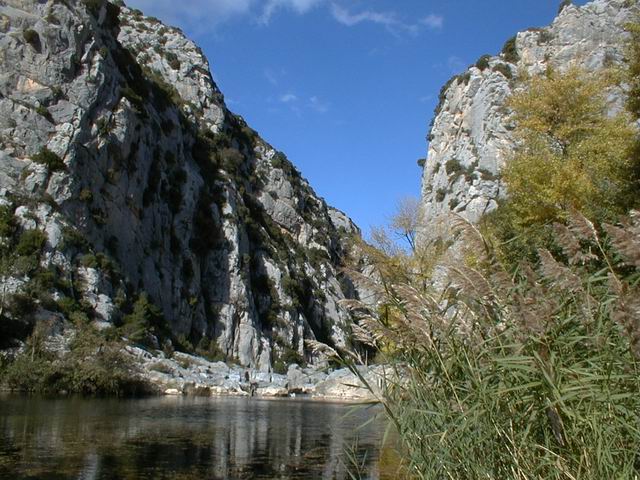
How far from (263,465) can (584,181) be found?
35.6 feet

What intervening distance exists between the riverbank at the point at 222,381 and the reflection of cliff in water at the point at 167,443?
11.6m

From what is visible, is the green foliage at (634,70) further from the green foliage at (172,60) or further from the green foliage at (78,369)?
the green foliage at (172,60)

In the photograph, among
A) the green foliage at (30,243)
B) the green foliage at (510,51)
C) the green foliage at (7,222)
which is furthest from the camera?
the green foliage at (510,51)

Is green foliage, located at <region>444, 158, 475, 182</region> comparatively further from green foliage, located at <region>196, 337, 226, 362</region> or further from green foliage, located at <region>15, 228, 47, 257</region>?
green foliage, located at <region>15, 228, 47, 257</region>

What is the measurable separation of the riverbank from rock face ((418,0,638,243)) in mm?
14780

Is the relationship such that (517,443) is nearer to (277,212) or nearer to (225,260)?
(225,260)

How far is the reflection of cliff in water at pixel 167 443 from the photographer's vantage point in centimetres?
1124

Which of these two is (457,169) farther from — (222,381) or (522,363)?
(522,363)

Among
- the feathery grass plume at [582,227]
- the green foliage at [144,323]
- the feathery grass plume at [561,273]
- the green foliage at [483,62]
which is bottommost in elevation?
the feathery grass plume at [561,273]

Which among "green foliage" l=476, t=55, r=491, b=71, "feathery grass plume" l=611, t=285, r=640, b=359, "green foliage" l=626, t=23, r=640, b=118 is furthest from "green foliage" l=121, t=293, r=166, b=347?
"feathery grass plume" l=611, t=285, r=640, b=359

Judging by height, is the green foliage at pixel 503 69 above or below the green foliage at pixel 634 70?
above

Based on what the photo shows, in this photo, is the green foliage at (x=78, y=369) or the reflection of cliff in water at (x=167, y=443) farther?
the green foliage at (x=78, y=369)

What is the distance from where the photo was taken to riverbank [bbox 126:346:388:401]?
3569 cm

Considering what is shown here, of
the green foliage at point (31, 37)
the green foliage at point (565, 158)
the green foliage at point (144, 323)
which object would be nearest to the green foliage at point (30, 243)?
the green foliage at point (144, 323)
